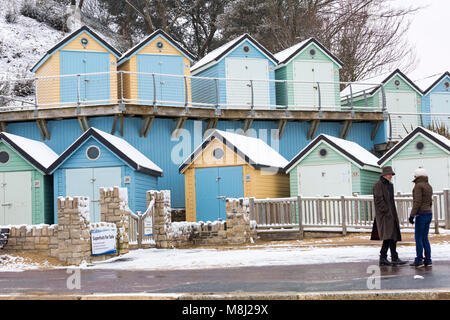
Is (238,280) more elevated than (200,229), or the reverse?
(200,229)

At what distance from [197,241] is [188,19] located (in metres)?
31.4

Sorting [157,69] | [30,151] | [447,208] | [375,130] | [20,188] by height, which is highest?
[157,69]

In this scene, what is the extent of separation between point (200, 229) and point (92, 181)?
5715mm

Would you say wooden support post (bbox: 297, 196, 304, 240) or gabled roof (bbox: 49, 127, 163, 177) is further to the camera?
gabled roof (bbox: 49, 127, 163, 177)

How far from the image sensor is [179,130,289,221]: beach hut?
25297 mm

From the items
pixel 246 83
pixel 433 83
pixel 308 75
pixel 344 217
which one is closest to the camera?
pixel 344 217

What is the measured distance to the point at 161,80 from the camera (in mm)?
29359

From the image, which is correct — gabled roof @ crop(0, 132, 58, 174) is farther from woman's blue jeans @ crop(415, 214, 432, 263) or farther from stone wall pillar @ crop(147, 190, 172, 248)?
woman's blue jeans @ crop(415, 214, 432, 263)

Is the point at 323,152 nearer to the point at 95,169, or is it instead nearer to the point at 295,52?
the point at 295,52

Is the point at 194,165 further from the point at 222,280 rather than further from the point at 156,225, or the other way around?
the point at 222,280

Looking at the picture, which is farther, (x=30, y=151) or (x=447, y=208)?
(x=30, y=151)

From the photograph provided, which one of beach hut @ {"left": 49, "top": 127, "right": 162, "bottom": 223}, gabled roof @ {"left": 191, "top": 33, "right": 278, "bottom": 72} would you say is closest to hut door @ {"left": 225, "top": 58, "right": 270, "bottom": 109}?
gabled roof @ {"left": 191, "top": 33, "right": 278, "bottom": 72}

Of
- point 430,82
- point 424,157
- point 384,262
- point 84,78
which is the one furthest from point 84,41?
point 384,262

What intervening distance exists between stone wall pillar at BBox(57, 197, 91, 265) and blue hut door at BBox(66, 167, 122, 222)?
827 cm
